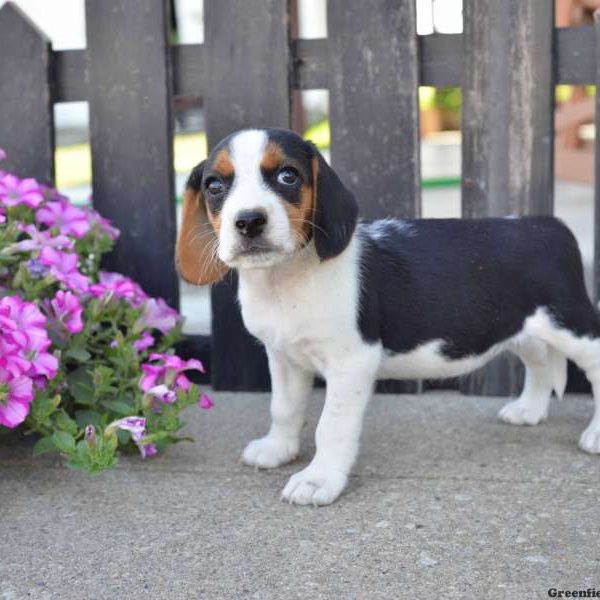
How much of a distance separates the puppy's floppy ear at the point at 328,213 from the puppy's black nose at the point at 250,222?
10.3 inches

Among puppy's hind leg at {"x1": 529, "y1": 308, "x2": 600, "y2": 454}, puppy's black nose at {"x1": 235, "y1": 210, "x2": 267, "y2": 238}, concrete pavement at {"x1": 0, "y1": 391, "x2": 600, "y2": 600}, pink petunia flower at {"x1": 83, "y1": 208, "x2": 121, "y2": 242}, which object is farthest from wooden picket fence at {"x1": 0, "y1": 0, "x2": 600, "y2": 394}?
puppy's black nose at {"x1": 235, "y1": 210, "x2": 267, "y2": 238}

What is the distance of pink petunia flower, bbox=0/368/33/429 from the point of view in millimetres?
3453

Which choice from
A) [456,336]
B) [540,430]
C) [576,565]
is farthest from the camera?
[540,430]

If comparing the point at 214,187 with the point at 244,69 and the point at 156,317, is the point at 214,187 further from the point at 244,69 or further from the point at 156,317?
the point at 244,69

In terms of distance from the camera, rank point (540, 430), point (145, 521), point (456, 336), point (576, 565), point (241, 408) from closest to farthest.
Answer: point (576, 565)
point (145, 521)
point (456, 336)
point (540, 430)
point (241, 408)

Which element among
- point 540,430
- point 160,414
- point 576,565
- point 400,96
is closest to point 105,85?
point 400,96

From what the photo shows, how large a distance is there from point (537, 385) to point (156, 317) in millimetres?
1398

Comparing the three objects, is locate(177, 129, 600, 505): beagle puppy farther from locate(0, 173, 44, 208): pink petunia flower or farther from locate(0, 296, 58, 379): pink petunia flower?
locate(0, 173, 44, 208): pink petunia flower

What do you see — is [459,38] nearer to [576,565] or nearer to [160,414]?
[160,414]

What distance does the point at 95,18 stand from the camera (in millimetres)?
4621

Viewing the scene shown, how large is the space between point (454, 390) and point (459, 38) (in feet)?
4.49

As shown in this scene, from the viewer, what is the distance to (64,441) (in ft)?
11.3

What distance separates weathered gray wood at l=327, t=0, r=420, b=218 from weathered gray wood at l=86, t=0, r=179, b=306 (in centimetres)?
69

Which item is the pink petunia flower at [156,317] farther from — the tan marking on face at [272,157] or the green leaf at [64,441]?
the tan marking on face at [272,157]
